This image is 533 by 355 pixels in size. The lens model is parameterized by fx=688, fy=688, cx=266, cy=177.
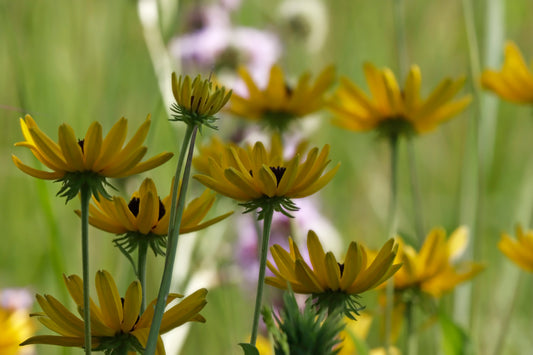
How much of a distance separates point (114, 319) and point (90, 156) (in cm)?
8

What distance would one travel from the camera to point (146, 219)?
357 mm

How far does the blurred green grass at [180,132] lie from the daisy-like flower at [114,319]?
257 millimetres

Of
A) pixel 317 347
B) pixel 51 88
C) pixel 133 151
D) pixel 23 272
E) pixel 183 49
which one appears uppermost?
pixel 183 49

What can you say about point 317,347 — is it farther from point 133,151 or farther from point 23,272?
point 23,272

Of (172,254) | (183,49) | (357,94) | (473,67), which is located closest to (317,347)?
(172,254)

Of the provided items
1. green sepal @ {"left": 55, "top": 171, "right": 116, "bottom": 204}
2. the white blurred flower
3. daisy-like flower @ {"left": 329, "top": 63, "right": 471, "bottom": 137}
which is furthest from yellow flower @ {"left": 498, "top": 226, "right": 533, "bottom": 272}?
the white blurred flower

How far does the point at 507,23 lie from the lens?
1.69 metres

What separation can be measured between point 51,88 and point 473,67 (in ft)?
2.15

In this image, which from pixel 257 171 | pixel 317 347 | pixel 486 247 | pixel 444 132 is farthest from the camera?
pixel 444 132

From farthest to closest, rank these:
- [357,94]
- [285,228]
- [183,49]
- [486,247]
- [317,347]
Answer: [486,247] < [183,49] < [285,228] < [357,94] < [317,347]

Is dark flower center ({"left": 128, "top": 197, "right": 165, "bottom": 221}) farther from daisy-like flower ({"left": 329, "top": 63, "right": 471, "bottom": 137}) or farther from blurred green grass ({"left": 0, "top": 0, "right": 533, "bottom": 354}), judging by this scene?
daisy-like flower ({"left": 329, "top": 63, "right": 471, "bottom": 137})

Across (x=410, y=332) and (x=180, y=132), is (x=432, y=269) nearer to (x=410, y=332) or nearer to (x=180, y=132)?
(x=410, y=332)

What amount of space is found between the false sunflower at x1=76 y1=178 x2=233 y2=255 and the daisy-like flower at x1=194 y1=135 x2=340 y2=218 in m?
0.02

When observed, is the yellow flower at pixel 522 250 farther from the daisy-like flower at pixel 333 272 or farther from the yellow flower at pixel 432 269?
the daisy-like flower at pixel 333 272
